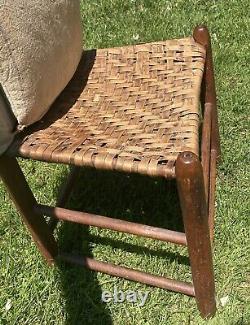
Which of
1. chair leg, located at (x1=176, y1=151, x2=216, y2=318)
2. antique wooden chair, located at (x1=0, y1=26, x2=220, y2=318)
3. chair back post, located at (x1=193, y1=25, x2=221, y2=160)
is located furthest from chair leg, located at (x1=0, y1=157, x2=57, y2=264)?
chair back post, located at (x1=193, y1=25, x2=221, y2=160)

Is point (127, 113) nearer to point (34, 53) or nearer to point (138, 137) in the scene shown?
point (138, 137)

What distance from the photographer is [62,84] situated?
1484 mm

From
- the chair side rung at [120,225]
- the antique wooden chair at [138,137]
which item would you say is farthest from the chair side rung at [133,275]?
the chair side rung at [120,225]

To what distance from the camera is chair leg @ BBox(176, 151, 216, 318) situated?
1099 millimetres

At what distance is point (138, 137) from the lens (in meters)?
1.29

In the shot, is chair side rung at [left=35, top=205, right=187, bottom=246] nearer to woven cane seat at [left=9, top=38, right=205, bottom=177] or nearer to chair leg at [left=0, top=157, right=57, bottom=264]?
chair leg at [left=0, top=157, right=57, bottom=264]

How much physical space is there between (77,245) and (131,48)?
71 cm

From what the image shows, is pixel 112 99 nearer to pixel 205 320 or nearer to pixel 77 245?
pixel 77 245

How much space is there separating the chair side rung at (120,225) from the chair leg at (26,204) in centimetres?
3

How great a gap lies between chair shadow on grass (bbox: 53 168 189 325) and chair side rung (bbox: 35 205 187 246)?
313 mm

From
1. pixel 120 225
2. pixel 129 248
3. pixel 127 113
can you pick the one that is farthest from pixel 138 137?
pixel 129 248

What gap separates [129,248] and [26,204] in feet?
1.44

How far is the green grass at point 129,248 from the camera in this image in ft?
5.21

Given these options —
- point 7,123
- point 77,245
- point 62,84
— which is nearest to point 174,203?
point 77,245
